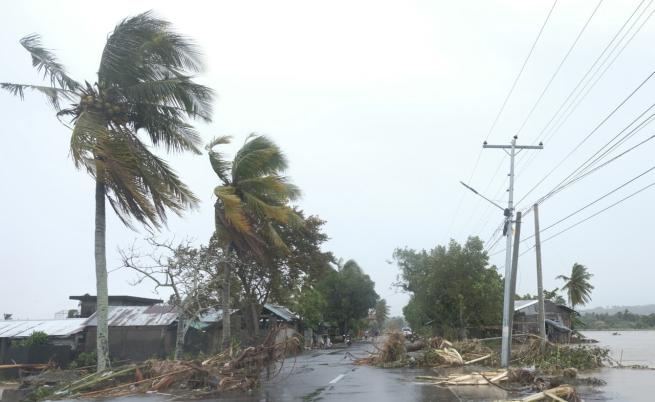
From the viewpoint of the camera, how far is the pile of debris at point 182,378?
49.5 ft

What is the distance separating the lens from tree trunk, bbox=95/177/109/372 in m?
15.7

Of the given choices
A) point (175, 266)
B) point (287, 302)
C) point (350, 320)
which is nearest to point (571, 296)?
point (350, 320)

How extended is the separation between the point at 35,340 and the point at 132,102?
16.5m

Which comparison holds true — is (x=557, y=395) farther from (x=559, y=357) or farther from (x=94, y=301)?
(x=94, y=301)

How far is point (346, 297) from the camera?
222 feet

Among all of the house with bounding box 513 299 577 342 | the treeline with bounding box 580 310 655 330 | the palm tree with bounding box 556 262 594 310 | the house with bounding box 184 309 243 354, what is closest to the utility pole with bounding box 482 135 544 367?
the house with bounding box 184 309 243 354

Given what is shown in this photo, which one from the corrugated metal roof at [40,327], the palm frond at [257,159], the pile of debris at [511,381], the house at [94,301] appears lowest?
the pile of debris at [511,381]

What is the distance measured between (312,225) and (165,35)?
62.7 ft

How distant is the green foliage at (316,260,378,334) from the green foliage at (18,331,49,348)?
1585 inches

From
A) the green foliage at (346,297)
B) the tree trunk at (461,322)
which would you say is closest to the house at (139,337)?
the tree trunk at (461,322)

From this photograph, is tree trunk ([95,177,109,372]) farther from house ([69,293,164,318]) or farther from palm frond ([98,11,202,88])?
house ([69,293,164,318])

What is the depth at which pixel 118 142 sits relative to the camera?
15.2m

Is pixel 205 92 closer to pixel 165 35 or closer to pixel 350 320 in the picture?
pixel 165 35

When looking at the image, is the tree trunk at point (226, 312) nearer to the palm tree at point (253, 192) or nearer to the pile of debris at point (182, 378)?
the palm tree at point (253, 192)
